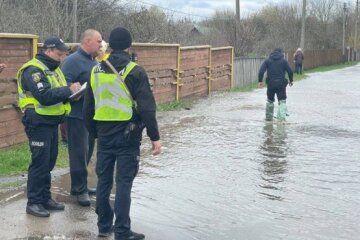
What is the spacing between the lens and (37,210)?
615cm

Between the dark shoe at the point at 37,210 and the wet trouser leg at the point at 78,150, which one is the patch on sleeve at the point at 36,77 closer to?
the wet trouser leg at the point at 78,150

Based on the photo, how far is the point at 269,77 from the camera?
1473 cm

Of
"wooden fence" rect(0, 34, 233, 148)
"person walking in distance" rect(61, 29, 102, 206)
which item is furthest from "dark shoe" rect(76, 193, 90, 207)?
"wooden fence" rect(0, 34, 233, 148)

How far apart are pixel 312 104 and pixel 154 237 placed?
45.3ft

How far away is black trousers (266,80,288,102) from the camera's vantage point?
14.6 meters

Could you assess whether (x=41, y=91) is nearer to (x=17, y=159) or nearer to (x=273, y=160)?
(x=17, y=159)

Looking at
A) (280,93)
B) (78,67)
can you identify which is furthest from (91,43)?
(280,93)

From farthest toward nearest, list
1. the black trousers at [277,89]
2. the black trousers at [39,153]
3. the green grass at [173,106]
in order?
the green grass at [173,106]
the black trousers at [277,89]
the black trousers at [39,153]

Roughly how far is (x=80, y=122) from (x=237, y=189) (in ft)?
7.79

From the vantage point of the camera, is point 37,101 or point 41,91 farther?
point 37,101

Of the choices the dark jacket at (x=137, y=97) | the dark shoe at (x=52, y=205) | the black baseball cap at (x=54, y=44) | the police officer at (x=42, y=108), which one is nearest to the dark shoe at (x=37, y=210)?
the police officer at (x=42, y=108)

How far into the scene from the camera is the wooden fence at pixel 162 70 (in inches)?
374

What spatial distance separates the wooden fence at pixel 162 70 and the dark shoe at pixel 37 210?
3.38m

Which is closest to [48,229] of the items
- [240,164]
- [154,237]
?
[154,237]
